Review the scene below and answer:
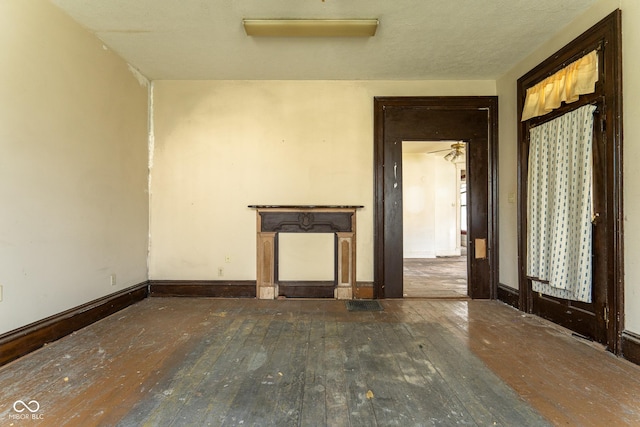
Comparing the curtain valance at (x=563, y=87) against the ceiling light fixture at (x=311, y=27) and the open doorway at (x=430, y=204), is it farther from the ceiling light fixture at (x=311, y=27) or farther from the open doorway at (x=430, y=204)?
the open doorway at (x=430, y=204)

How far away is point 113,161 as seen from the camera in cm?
329

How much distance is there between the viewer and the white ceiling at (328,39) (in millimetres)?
2578

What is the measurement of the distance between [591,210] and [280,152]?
318 cm

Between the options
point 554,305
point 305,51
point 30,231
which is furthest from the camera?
point 305,51

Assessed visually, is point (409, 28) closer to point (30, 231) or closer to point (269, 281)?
point (269, 281)

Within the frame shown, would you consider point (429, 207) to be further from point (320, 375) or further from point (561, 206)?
point (320, 375)

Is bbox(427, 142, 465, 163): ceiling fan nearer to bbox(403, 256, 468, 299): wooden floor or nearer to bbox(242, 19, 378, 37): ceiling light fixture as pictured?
bbox(403, 256, 468, 299): wooden floor

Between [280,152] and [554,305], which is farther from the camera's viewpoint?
[280,152]

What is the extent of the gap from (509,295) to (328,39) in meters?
3.46

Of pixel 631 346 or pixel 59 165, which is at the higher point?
pixel 59 165

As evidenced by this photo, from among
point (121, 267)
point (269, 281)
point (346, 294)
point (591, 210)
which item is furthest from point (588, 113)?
point (121, 267)

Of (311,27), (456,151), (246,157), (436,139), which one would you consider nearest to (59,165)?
(246,157)

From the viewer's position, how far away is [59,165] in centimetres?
261

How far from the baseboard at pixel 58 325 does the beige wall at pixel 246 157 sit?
70 centimetres
